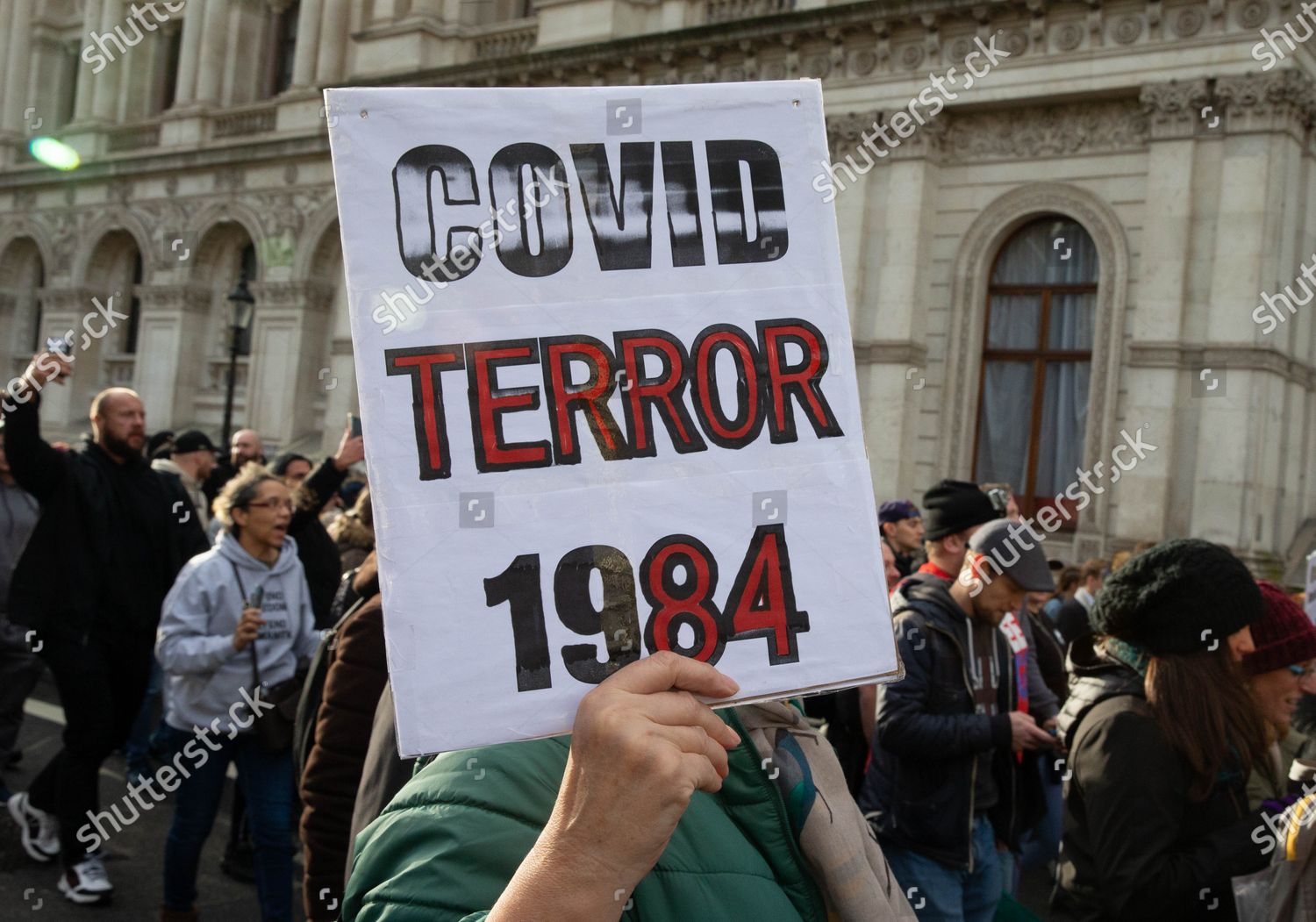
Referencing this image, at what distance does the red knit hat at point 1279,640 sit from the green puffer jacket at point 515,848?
182cm

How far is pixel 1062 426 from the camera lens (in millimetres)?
15062

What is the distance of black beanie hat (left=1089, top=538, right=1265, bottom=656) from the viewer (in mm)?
2928

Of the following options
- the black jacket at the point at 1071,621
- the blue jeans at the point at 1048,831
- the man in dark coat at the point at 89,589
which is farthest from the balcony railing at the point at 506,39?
the blue jeans at the point at 1048,831

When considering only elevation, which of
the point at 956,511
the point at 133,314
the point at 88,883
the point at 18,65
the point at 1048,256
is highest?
the point at 18,65

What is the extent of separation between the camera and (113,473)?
19.6 feet

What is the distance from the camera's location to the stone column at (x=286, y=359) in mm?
22438

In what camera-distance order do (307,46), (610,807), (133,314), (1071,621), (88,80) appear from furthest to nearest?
1. (88,80)
2. (133,314)
3. (307,46)
4. (1071,621)
5. (610,807)

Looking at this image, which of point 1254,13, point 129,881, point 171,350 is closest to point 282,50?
point 171,350

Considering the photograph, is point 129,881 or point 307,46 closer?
point 129,881

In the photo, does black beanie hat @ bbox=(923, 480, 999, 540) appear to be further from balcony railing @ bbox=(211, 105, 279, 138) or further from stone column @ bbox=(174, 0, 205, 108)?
stone column @ bbox=(174, 0, 205, 108)

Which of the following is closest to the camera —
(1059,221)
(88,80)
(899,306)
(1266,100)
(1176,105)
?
(1266,100)

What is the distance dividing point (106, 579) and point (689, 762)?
519cm

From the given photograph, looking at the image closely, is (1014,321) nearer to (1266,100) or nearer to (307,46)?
(1266,100)

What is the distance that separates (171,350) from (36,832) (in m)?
20.8
